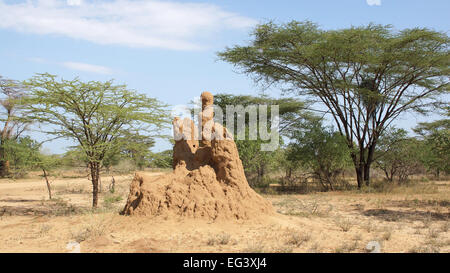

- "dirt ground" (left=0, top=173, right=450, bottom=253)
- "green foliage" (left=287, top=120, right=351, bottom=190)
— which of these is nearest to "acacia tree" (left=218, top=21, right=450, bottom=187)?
"green foliage" (left=287, top=120, right=351, bottom=190)

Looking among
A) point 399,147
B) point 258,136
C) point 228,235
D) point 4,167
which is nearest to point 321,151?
point 258,136

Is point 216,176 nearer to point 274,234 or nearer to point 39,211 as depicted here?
point 274,234

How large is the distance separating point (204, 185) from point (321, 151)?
10.3 m

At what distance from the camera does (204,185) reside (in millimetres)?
8242

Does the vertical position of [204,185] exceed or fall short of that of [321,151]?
it falls short

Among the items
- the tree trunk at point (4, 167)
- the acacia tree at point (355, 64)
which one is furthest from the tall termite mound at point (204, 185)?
the tree trunk at point (4, 167)

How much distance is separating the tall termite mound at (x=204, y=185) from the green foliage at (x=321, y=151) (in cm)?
924

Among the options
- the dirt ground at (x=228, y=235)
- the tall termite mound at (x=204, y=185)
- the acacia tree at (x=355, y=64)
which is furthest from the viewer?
the acacia tree at (x=355, y=64)

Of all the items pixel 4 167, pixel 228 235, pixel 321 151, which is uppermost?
pixel 321 151

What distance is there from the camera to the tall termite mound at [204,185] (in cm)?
795

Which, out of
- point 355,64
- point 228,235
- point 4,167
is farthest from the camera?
point 4,167

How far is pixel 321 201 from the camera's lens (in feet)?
44.9

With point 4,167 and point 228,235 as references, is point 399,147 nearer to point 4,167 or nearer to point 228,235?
point 228,235

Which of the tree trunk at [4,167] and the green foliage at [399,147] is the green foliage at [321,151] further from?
the tree trunk at [4,167]
